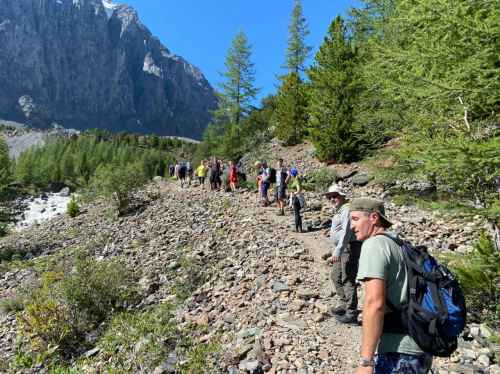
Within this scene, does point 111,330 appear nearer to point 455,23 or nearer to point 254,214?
point 254,214

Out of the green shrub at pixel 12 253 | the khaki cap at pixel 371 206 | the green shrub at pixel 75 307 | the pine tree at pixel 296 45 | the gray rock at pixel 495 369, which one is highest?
the pine tree at pixel 296 45

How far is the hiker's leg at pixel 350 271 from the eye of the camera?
5.56 m

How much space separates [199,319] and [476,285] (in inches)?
186

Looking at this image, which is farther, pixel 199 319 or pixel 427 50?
pixel 199 319

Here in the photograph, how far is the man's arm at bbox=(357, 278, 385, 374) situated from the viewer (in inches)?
93.5

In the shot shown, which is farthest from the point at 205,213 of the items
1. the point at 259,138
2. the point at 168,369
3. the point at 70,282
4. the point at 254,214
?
the point at 259,138

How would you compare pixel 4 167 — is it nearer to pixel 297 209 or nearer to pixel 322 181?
pixel 322 181

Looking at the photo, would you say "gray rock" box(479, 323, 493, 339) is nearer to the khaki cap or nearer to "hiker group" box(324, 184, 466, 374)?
"hiker group" box(324, 184, 466, 374)

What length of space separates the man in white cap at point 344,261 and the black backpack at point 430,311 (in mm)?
2947

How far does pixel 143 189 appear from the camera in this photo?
21.5m

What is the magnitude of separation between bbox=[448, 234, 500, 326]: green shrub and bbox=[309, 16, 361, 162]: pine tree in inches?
551

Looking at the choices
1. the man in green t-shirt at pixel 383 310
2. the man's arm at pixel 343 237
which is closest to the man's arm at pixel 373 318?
the man in green t-shirt at pixel 383 310

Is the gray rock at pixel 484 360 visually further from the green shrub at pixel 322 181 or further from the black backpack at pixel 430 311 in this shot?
the green shrub at pixel 322 181

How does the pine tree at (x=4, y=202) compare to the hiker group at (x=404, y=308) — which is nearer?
the hiker group at (x=404, y=308)
